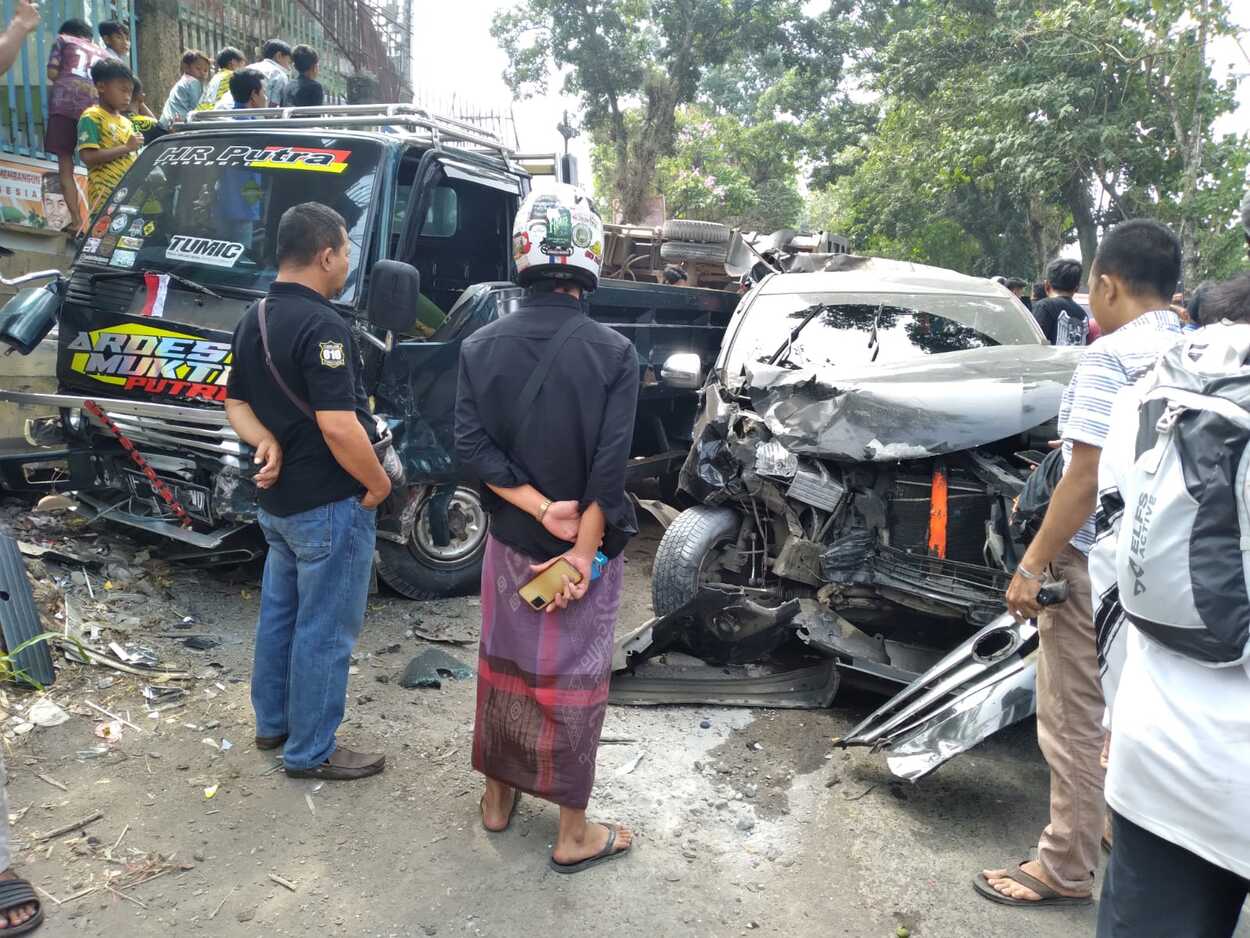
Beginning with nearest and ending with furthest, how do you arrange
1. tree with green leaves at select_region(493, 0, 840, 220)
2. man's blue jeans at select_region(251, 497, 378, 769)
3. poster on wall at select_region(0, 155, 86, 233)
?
man's blue jeans at select_region(251, 497, 378, 769)
poster on wall at select_region(0, 155, 86, 233)
tree with green leaves at select_region(493, 0, 840, 220)

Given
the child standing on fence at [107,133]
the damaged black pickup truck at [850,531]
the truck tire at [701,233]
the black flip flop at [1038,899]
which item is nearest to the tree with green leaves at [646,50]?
the truck tire at [701,233]

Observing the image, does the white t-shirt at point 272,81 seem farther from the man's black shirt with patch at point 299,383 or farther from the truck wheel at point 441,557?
the man's black shirt with patch at point 299,383

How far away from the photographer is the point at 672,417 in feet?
24.8

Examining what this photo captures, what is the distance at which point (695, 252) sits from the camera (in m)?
8.67

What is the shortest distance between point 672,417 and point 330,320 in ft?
15.3

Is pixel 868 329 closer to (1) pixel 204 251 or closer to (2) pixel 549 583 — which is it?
(2) pixel 549 583

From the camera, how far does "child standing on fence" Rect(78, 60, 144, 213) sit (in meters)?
6.58

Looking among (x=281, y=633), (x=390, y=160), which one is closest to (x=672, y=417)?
(x=390, y=160)

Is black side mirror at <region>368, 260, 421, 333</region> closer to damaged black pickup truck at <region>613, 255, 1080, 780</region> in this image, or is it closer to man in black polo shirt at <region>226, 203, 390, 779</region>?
man in black polo shirt at <region>226, 203, 390, 779</region>

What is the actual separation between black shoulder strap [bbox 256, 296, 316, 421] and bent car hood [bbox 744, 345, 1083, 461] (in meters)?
2.11

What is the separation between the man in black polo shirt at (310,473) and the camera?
3.05 m

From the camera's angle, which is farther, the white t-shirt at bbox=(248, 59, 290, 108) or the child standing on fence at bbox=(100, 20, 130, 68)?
the child standing on fence at bbox=(100, 20, 130, 68)

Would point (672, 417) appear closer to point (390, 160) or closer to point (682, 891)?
point (390, 160)

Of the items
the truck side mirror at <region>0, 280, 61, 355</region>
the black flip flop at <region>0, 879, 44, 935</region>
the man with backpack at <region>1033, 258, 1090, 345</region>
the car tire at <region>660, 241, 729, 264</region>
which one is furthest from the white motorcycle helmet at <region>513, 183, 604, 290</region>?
the car tire at <region>660, 241, 729, 264</region>
